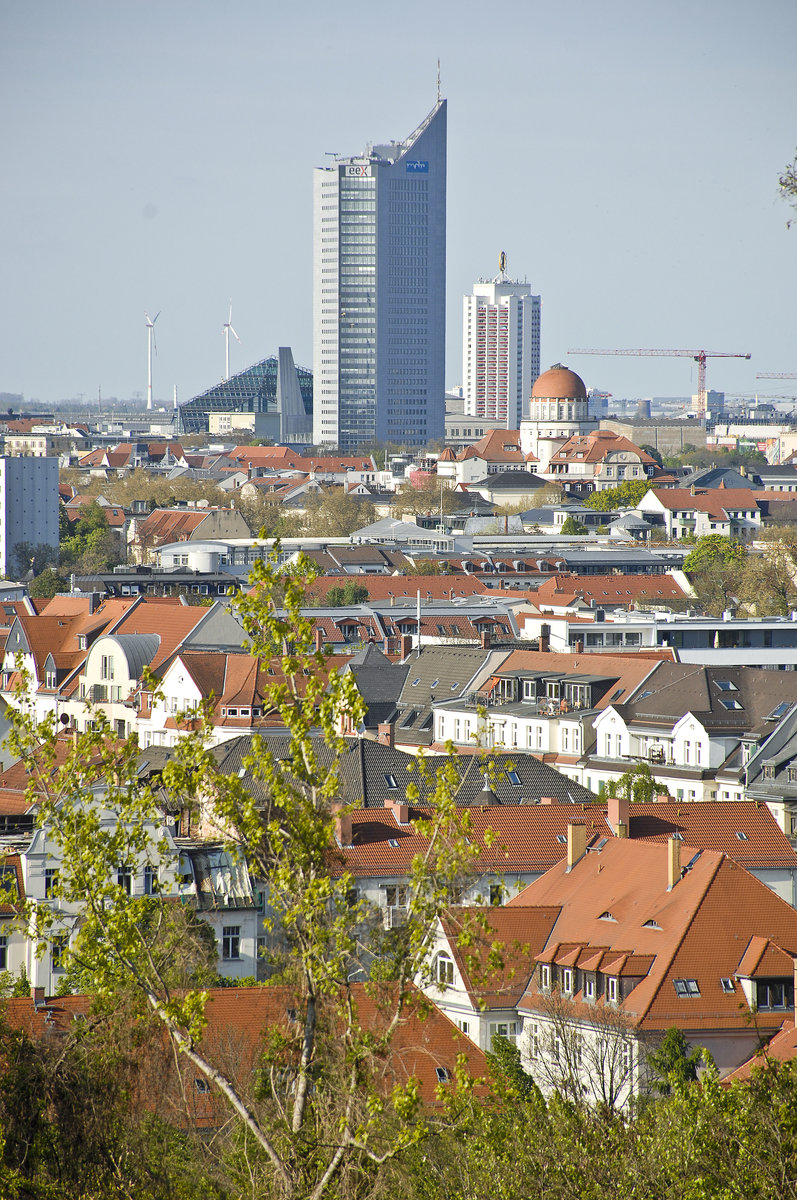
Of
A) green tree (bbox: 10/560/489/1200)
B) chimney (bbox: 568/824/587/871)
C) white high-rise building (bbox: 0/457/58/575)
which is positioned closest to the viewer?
green tree (bbox: 10/560/489/1200)

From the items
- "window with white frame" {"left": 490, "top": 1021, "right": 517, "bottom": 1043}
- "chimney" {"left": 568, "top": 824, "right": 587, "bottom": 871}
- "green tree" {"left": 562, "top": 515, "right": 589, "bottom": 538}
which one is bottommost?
"window with white frame" {"left": 490, "top": 1021, "right": 517, "bottom": 1043}

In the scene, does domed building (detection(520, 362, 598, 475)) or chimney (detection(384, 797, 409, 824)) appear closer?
chimney (detection(384, 797, 409, 824))

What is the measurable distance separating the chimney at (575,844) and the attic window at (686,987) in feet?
15.2

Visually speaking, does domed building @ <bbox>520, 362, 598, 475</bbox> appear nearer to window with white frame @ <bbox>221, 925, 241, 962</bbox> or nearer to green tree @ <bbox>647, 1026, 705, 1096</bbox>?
window with white frame @ <bbox>221, 925, 241, 962</bbox>

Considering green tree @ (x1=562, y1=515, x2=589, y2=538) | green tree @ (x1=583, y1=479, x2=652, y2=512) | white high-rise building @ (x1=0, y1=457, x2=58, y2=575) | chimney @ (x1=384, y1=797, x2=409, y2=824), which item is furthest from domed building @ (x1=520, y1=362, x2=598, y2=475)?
chimney @ (x1=384, y1=797, x2=409, y2=824)

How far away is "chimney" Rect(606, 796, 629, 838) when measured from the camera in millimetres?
35156

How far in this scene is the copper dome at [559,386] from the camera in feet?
587

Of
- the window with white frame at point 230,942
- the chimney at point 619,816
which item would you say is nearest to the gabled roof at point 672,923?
the chimney at point 619,816

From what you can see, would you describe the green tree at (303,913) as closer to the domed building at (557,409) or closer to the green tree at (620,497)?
the green tree at (620,497)

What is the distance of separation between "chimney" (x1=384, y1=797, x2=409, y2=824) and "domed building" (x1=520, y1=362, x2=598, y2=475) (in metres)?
136

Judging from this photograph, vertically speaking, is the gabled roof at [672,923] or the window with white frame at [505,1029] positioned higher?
the gabled roof at [672,923]

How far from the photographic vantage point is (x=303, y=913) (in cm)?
1318

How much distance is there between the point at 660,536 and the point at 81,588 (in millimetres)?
45185

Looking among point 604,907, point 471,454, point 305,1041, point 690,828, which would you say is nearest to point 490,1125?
point 305,1041
